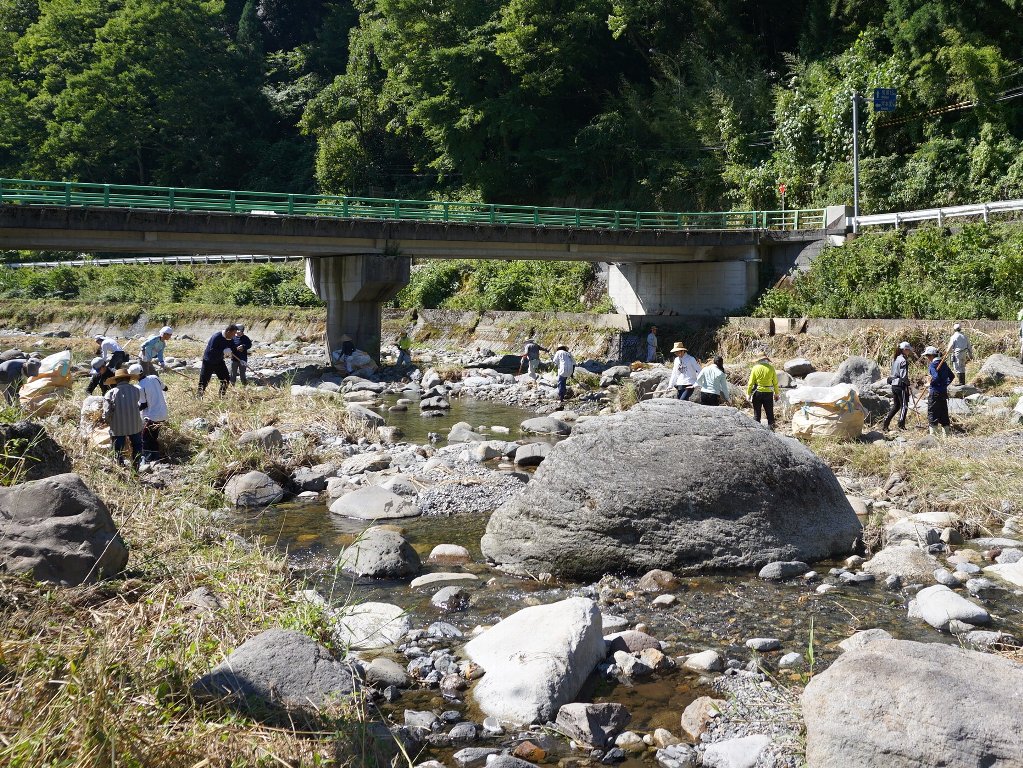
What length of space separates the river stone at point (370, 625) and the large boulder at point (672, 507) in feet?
5.84

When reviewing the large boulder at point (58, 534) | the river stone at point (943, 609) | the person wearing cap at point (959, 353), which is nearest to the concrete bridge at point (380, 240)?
the person wearing cap at point (959, 353)

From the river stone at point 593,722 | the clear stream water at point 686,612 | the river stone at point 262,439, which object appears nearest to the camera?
the river stone at point 593,722

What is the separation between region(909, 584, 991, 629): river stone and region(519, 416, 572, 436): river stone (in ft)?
34.8

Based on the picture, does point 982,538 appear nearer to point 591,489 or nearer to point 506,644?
point 591,489

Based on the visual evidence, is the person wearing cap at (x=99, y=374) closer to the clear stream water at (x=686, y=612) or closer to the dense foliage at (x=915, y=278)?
the clear stream water at (x=686, y=612)

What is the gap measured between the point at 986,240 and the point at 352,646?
24.2 meters

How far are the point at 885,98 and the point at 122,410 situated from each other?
30278 mm

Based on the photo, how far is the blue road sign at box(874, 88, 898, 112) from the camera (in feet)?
106

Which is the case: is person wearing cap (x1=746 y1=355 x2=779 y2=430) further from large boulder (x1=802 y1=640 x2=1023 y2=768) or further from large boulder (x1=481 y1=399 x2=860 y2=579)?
large boulder (x1=802 y1=640 x2=1023 y2=768)

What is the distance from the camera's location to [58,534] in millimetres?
6211

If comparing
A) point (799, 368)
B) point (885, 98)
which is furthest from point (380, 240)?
point (885, 98)

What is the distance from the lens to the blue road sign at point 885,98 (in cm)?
3241

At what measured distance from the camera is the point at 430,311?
132ft

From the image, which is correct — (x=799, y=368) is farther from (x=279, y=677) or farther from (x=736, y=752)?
(x=279, y=677)
